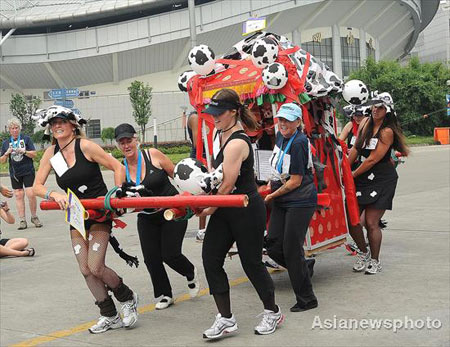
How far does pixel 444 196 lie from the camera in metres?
14.5

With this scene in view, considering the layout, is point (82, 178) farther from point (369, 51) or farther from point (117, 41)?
point (369, 51)

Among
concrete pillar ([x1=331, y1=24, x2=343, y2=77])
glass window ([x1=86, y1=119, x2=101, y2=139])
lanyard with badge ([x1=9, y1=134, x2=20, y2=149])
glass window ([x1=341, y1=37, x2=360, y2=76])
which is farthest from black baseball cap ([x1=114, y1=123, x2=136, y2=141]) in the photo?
glass window ([x1=341, y1=37, x2=360, y2=76])

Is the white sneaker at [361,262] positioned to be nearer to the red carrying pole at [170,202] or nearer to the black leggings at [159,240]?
the black leggings at [159,240]

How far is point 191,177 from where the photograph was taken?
5.39 m

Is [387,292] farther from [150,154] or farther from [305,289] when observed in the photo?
[150,154]

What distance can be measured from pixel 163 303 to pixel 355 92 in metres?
3.34

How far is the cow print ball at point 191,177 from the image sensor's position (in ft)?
17.6

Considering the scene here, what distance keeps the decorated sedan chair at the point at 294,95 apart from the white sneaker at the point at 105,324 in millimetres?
2236

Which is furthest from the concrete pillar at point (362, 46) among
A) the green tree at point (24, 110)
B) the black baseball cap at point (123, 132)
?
the black baseball cap at point (123, 132)

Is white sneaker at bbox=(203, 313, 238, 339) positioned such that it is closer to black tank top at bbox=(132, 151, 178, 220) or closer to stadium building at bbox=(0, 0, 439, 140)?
black tank top at bbox=(132, 151, 178, 220)

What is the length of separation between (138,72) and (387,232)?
4680cm

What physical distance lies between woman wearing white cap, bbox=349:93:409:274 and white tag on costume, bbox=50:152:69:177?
3.43m

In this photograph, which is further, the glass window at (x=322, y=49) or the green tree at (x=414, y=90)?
the glass window at (x=322, y=49)

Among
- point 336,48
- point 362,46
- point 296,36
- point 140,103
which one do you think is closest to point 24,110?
point 140,103
